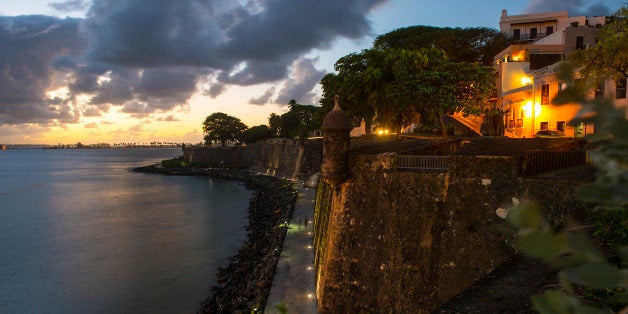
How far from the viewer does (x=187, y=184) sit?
257 ft

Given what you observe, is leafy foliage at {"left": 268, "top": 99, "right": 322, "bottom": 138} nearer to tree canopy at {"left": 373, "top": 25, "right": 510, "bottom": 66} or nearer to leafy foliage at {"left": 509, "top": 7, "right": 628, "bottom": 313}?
tree canopy at {"left": 373, "top": 25, "right": 510, "bottom": 66}

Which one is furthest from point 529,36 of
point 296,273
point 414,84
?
point 296,273

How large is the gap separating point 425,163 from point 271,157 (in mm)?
63257

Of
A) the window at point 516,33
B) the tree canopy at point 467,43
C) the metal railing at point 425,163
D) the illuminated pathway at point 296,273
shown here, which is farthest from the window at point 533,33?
the metal railing at point 425,163

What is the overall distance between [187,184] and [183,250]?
45795 mm

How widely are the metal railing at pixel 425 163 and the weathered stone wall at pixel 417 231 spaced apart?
271 mm

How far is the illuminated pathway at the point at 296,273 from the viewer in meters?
17.0

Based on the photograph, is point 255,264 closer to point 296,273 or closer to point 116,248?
point 296,273

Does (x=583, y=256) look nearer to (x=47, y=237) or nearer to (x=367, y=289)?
(x=367, y=289)

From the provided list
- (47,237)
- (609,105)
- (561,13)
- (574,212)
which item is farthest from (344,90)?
(561,13)

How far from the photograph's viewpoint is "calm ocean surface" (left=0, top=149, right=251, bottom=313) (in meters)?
24.9

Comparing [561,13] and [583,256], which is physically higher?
[561,13]

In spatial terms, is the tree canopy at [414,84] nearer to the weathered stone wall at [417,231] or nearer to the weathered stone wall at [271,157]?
the weathered stone wall at [417,231]

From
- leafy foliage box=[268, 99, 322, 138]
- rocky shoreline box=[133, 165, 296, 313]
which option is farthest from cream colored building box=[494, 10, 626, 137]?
leafy foliage box=[268, 99, 322, 138]
